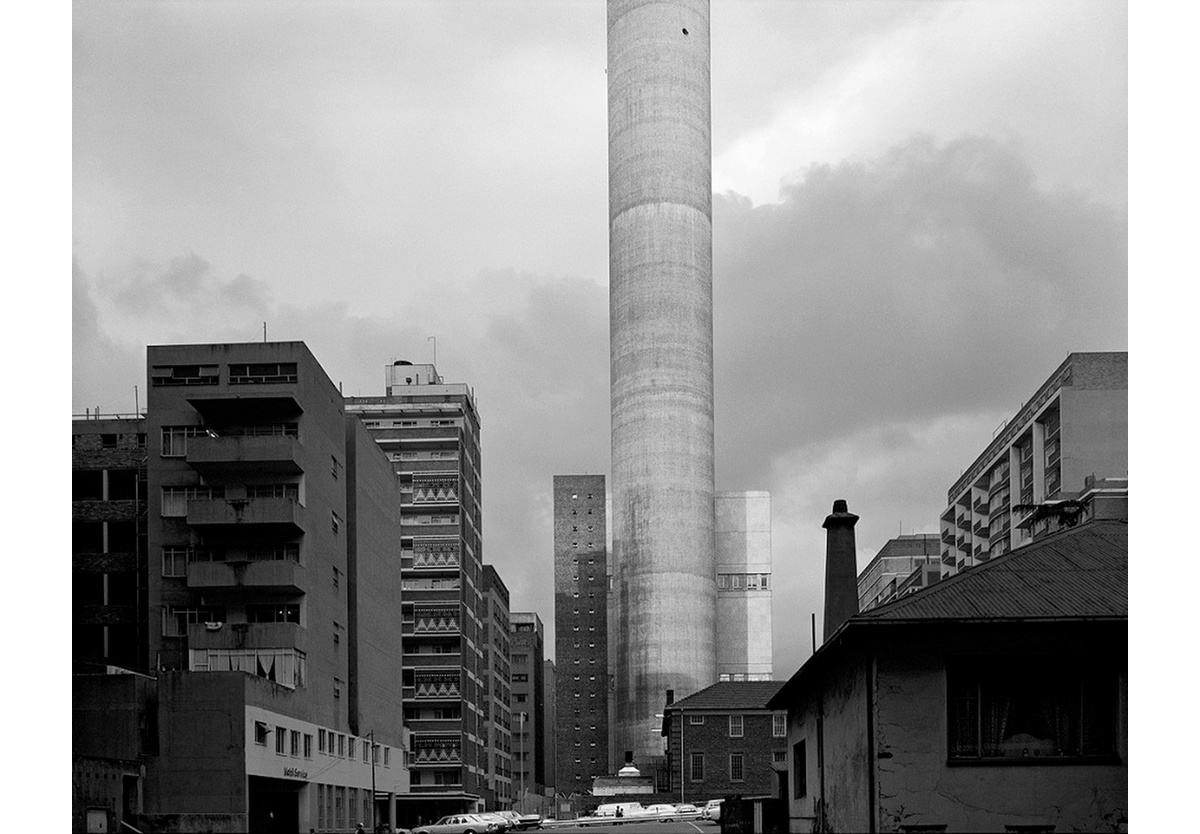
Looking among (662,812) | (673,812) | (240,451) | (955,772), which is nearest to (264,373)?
(240,451)

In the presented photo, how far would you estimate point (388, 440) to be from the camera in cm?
11306

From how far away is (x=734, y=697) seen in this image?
95.5m

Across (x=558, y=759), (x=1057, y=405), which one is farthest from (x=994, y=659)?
(x=558, y=759)

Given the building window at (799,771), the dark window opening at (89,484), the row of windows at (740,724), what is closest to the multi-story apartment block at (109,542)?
the dark window opening at (89,484)

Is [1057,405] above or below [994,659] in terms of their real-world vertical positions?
above

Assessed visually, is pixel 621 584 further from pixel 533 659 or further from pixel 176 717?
pixel 176 717

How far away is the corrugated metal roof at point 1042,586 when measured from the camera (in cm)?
2239

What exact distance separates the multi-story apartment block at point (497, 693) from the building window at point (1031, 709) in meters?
103

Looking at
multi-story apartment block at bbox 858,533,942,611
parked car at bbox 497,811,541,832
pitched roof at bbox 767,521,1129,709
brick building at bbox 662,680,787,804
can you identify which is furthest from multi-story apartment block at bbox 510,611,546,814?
pitched roof at bbox 767,521,1129,709

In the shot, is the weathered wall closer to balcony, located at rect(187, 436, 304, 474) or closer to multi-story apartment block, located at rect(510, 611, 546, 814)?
balcony, located at rect(187, 436, 304, 474)

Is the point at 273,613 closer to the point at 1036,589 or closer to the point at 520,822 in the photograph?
the point at 520,822
